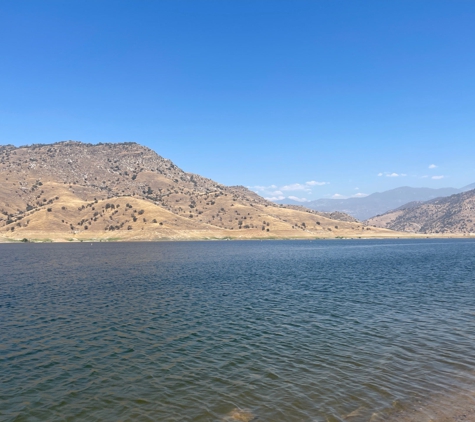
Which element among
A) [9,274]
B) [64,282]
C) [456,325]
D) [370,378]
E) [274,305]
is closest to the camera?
[370,378]

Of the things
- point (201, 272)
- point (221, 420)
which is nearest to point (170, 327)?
point (221, 420)

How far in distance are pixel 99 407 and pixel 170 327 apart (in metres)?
14.9

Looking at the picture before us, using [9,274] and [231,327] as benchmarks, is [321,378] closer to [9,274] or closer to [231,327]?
[231,327]

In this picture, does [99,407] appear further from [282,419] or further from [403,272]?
[403,272]

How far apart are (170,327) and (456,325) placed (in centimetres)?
2529

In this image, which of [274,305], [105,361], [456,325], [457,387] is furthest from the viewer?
[274,305]

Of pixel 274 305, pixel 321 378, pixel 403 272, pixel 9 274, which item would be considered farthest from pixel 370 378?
pixel 9 274

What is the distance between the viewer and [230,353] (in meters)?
26.5

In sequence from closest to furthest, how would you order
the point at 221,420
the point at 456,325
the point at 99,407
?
1. the point at 221,420
2. the point at 99,407
3. the point at 456,325

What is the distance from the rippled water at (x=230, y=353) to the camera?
61.6ft

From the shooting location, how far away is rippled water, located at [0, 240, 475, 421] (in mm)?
18766

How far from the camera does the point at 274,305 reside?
1689 inches

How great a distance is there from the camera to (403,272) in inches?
2997

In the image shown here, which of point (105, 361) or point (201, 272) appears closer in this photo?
point (105, 361)
